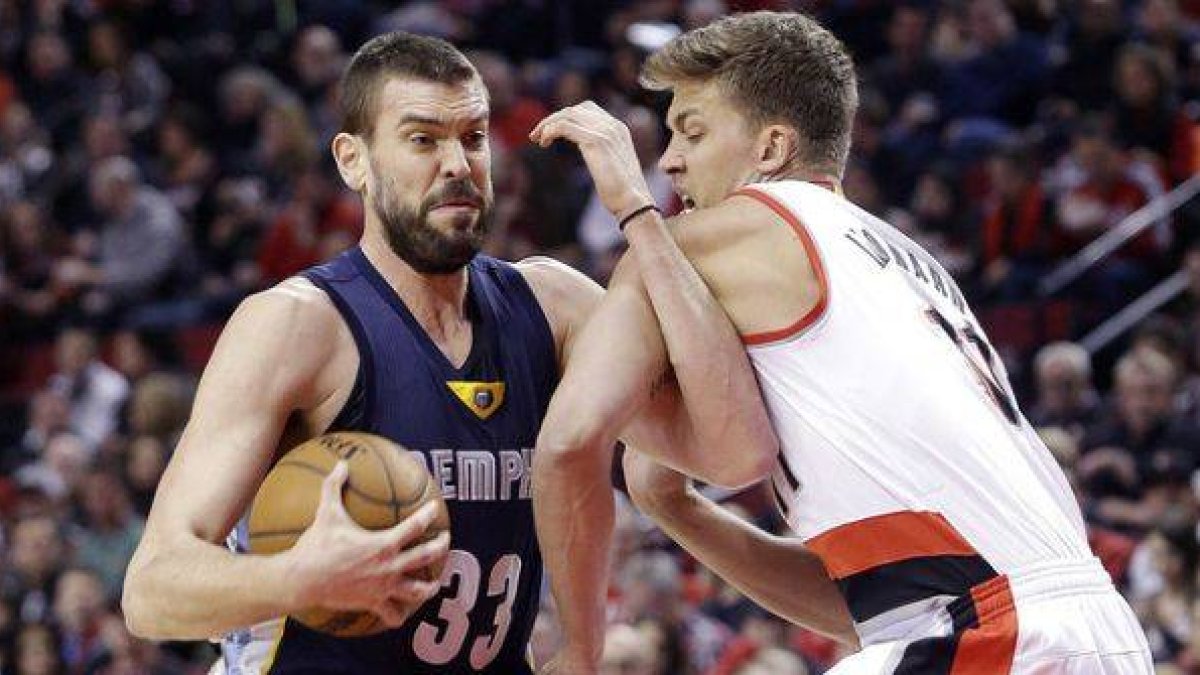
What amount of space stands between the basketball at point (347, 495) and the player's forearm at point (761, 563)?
3.52ft

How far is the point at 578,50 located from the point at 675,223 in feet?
37.8

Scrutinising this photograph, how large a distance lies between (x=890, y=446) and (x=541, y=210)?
30.5 feet

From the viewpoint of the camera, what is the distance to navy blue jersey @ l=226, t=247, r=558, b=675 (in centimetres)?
498

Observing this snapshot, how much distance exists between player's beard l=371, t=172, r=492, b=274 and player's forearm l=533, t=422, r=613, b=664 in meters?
0.65

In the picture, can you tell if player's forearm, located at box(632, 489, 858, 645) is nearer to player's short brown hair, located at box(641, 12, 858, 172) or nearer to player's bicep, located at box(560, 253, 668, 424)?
player's bicep, located at box(560, 253, 668, 424)

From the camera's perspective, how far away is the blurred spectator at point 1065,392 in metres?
10.6

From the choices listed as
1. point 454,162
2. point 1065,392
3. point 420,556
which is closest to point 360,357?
point 454,162

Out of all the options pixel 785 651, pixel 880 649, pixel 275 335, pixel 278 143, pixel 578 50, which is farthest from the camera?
pixel 578 50

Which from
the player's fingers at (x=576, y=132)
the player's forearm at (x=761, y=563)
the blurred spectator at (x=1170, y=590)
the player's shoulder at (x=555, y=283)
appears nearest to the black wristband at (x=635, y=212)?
the player's fingers at (x=576, y=132)

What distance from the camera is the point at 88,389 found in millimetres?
14016

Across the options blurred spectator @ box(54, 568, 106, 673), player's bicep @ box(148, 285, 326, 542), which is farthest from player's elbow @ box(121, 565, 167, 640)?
blurred spectator @ box(54, 568, 106, 673)

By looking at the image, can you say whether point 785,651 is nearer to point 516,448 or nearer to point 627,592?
point 627,592

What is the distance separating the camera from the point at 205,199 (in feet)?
50.5

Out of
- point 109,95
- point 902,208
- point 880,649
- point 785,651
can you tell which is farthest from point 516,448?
point 109,95
